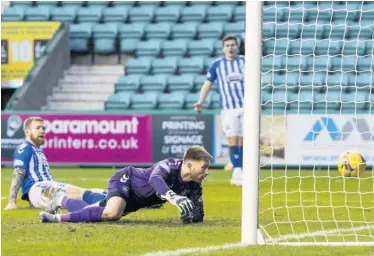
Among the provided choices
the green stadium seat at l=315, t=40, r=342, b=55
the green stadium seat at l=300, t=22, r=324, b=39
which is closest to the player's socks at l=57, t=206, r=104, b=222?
the green stadium seat at l=315, t=40, r=342, b=55

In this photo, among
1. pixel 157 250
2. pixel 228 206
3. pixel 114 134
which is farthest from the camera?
pixel 114 134

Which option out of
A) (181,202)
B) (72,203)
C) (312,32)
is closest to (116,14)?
(312,32)

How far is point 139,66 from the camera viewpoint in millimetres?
19688

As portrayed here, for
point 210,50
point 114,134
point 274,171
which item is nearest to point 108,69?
point 210,50

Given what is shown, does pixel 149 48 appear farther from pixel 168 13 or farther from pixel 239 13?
pixel 239 13

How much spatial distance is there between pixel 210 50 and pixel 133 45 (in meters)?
1.70

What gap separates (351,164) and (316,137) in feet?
17.8

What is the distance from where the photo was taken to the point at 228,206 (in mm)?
8938

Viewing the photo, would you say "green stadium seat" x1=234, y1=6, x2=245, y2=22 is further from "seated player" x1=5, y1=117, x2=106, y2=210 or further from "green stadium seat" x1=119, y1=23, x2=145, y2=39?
"seated player" x1=5, y1=117, x2=106, y2=210

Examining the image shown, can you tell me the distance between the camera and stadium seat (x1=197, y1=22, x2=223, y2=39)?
19.7m

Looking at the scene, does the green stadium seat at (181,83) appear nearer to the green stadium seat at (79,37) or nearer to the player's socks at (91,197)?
the green stadium seat at (79,37)

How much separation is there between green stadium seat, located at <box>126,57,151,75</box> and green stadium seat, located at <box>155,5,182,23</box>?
1087 millimetres

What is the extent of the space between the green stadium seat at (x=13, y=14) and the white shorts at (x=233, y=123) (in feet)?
32.8

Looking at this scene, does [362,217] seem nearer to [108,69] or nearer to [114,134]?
[114,134]
